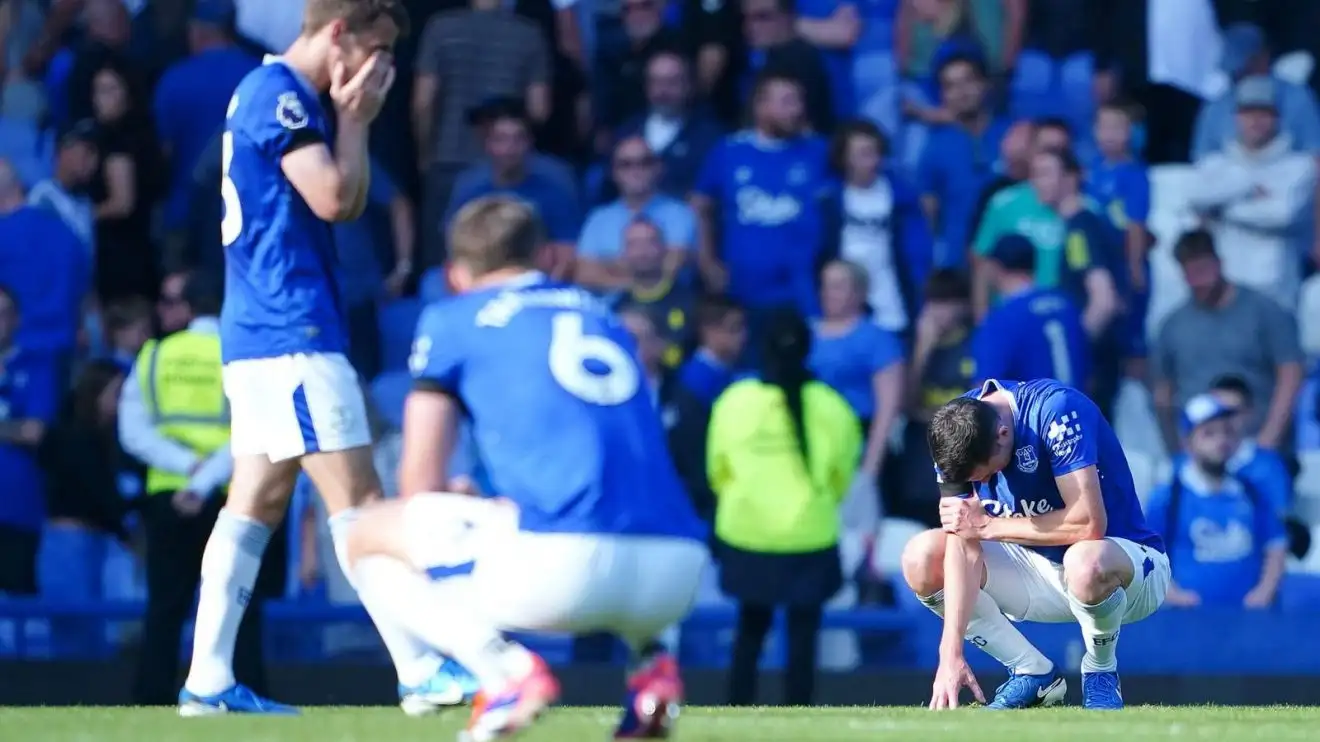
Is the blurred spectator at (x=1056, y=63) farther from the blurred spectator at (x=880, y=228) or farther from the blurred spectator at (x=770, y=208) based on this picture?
the blurred spectator at (x=770, y=208)

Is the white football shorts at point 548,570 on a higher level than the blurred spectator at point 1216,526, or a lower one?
higher

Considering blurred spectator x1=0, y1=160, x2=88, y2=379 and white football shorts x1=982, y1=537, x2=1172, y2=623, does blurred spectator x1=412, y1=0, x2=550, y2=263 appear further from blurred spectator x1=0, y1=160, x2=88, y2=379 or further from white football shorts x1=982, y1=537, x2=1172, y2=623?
white football shorts x1=982, y1=537, x2=1172, y2=623

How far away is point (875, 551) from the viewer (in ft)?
38.4

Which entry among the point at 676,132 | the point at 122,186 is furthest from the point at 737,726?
the point at 122,186

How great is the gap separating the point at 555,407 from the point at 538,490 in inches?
8.0

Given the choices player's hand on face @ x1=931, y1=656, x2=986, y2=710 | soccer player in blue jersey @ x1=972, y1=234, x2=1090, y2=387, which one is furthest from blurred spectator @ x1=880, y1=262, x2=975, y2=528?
player's hand on face @ x1=931, y1=656, x2=986, y2=710

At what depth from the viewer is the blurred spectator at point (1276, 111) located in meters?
12.7

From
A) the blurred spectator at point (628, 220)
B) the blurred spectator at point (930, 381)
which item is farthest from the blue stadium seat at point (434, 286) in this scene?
the blurred spectator at point (930, 381)

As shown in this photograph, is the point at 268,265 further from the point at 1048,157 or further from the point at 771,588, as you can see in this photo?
the point at 1048,157

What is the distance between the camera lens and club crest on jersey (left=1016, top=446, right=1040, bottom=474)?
7.31 metres

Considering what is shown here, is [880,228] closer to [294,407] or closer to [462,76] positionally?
[462,76]

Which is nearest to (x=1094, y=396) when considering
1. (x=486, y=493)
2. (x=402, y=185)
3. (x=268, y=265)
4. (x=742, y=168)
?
(x=742, y=168)

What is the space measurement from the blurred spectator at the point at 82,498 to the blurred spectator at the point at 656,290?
2699 mm

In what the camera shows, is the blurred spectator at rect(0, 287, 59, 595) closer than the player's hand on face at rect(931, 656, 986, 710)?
No
